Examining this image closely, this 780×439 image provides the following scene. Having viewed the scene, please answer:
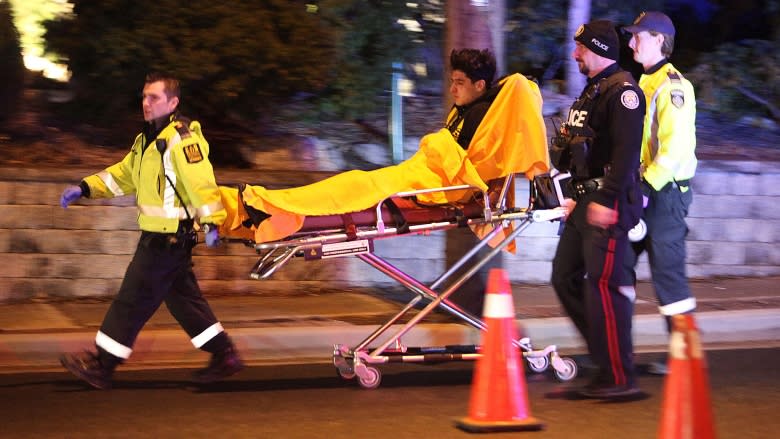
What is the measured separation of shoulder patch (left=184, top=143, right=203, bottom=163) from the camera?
6152 mm

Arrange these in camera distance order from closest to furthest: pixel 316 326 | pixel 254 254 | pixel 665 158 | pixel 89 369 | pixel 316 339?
pixel 89 369, pixel 665 158, pixel 316 339, pixel 316 326, pixel 254 254

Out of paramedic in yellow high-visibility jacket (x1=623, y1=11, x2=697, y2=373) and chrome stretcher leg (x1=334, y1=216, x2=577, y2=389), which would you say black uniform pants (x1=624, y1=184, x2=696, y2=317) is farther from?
chrome stretcher leg (x1=334, y1=216, x2=577, y2=389)

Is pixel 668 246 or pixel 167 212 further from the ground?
pixel 167 212

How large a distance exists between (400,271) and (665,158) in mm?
1650

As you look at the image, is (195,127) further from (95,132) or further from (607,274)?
(95,132)

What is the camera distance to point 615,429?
563 centimetres

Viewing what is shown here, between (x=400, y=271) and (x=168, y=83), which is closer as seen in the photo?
(x=168, y=83)

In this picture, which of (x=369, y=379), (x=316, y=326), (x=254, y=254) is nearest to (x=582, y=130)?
(x=369, y=379)

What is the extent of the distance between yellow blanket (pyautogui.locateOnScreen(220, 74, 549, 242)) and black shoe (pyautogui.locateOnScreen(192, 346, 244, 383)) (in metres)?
0.70

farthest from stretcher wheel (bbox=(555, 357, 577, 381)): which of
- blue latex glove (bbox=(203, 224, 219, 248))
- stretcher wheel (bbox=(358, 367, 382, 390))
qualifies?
blue latex glove (bbox=(203, 224, 219, 248))

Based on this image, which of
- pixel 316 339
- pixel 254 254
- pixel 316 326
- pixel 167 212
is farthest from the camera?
pixel 254 254

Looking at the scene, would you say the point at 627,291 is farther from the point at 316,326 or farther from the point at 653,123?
the point at 316,326

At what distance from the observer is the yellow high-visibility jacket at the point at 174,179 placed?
240 inches

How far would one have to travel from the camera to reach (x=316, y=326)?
8008mm
